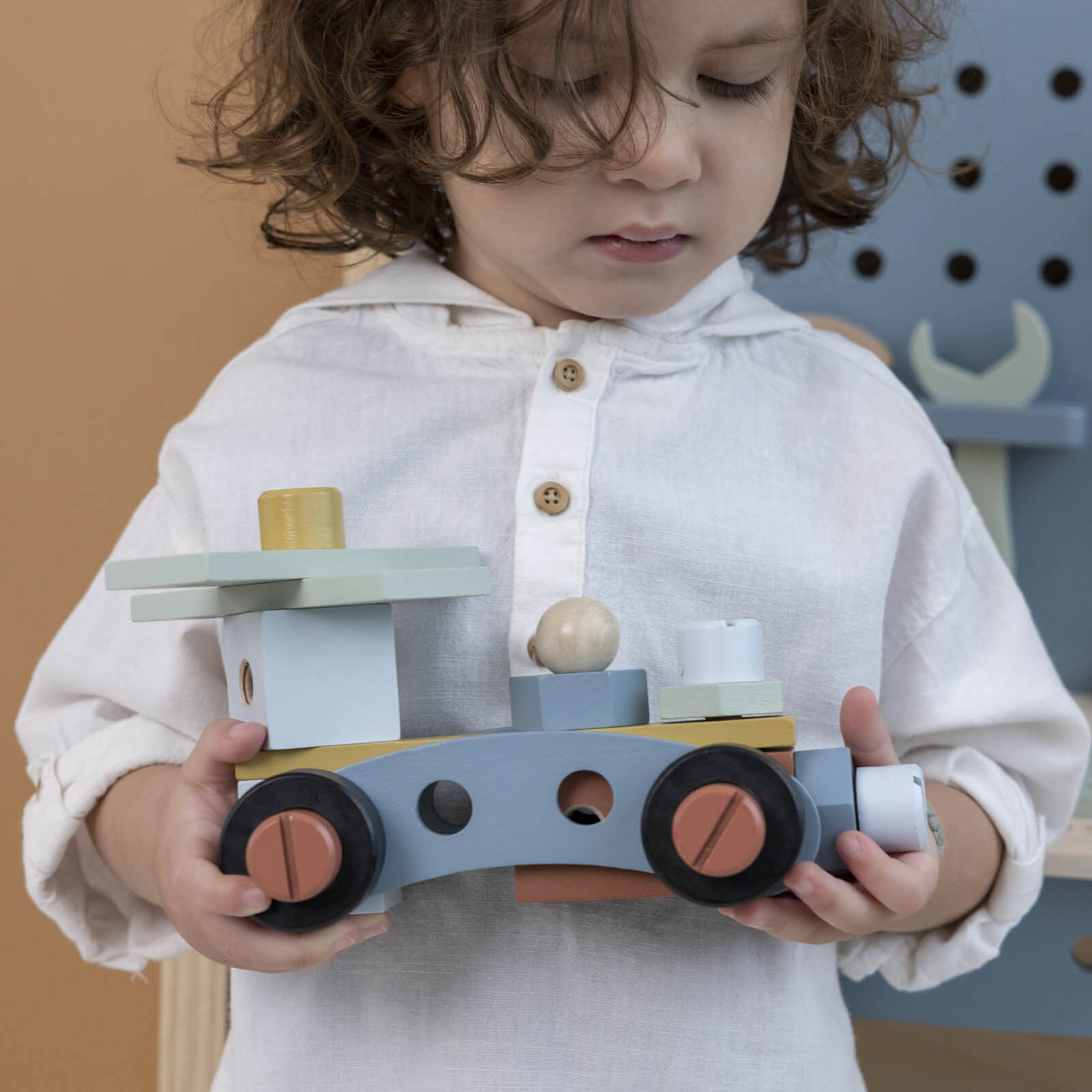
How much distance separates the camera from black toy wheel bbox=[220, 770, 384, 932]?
1.27 ft

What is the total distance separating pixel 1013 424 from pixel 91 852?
0.66 meters

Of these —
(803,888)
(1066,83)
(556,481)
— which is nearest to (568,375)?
(556,481)

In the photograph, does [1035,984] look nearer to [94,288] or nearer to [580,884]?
[580,884]

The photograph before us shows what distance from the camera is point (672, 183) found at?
1.57 feet

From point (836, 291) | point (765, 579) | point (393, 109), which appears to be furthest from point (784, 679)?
point (836, 291)

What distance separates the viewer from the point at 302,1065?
0.53m

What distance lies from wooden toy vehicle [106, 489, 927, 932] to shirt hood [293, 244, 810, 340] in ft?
0.61

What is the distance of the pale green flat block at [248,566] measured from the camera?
38 cm

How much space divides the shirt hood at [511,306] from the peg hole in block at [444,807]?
221 mm

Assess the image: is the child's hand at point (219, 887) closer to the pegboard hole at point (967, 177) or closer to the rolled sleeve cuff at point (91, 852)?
the rolled sleeve cuff at point (91, 852)

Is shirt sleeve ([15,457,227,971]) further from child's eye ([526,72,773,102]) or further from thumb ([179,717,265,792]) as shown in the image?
child's eye ([526,72,773,102])

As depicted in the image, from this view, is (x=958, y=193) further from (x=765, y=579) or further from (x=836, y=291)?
(x=765, y=579)

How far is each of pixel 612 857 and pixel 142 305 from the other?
→ 0.62m

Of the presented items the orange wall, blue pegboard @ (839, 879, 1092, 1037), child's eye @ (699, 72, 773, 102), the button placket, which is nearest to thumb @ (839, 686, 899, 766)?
the button placket
